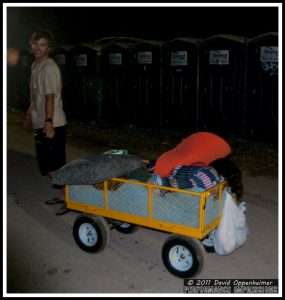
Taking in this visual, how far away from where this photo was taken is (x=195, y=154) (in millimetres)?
3555

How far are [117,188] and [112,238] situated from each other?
0.77m

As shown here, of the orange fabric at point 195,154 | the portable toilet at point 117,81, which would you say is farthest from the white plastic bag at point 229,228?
the portable toilet at point 117,81

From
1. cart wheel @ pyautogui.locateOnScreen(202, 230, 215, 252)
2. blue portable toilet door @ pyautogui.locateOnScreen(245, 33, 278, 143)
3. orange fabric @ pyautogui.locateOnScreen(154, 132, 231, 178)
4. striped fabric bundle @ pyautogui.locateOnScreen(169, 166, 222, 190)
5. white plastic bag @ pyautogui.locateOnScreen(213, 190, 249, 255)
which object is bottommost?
cart wheel @ pyautogui.locateOnScreen(202, 230, 215, 252)

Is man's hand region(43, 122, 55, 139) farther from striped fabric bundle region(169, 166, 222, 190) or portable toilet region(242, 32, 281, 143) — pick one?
portable toilet region(242, 32, 281, 143)

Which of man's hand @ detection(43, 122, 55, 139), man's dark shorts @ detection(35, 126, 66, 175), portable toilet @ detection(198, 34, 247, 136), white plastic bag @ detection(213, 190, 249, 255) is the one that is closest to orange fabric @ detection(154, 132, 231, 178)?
white plastic bag @ detection(213, 190, 249, 255)

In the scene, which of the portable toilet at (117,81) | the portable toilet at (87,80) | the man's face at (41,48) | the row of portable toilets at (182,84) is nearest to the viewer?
the man's face at (41,48)

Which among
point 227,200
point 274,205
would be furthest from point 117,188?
point 274,205

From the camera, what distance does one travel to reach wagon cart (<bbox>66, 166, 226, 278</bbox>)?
3332 mm

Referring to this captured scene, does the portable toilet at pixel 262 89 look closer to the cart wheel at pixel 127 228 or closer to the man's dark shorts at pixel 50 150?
the man's dark shorts at pixel 50 150

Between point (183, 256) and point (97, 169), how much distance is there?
39.4 inches

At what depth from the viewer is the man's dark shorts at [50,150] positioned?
4902 millimetres

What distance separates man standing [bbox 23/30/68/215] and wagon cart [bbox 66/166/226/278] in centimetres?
105

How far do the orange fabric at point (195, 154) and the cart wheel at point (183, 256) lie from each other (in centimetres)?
55

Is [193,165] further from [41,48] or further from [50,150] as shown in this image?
[41,48]
